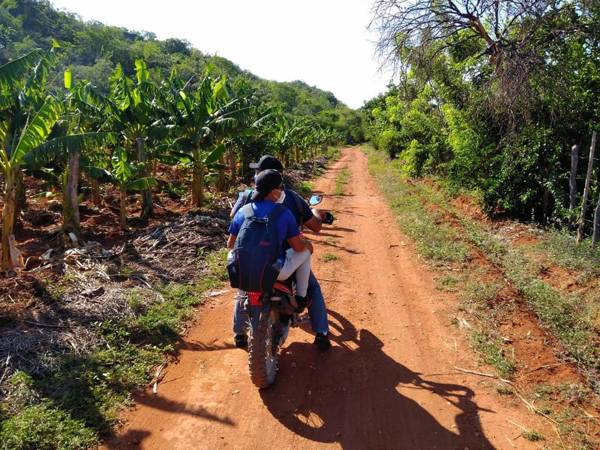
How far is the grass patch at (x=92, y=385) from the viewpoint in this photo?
10.7 feet

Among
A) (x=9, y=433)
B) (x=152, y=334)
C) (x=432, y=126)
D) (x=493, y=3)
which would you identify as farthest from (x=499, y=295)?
(x=432, y=126)

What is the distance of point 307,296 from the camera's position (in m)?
4.53

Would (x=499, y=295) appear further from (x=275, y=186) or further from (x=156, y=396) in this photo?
(x=156, y=396)

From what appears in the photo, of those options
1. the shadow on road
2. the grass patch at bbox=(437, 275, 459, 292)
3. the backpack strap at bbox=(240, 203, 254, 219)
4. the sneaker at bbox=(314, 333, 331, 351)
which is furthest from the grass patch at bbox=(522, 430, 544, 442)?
the grass patch at bbox=(437, 275, 459, 292)

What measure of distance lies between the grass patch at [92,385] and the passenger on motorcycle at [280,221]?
165 centimetres

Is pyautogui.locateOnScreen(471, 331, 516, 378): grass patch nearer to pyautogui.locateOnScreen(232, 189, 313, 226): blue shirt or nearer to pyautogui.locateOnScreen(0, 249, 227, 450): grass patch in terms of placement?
pyautogui.locateOnScreen(232, 189, 313, 226): blue shirt

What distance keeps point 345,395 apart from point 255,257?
1497 millimetres

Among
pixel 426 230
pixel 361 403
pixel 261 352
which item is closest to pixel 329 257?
pixel 426 230

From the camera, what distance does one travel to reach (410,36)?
9602 millimetres

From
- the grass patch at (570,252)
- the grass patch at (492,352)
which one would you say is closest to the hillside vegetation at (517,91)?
the grass patch at (570,252)

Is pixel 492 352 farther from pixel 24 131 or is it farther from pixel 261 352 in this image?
pixel 24 131

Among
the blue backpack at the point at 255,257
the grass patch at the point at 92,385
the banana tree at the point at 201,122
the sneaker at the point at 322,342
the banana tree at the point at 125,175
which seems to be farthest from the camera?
the banana tree at the point at 201,122

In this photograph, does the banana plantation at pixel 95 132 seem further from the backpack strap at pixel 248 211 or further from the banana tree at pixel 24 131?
the backpack strap at pixel 248 211

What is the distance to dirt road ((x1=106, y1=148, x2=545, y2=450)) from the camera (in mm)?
3383
